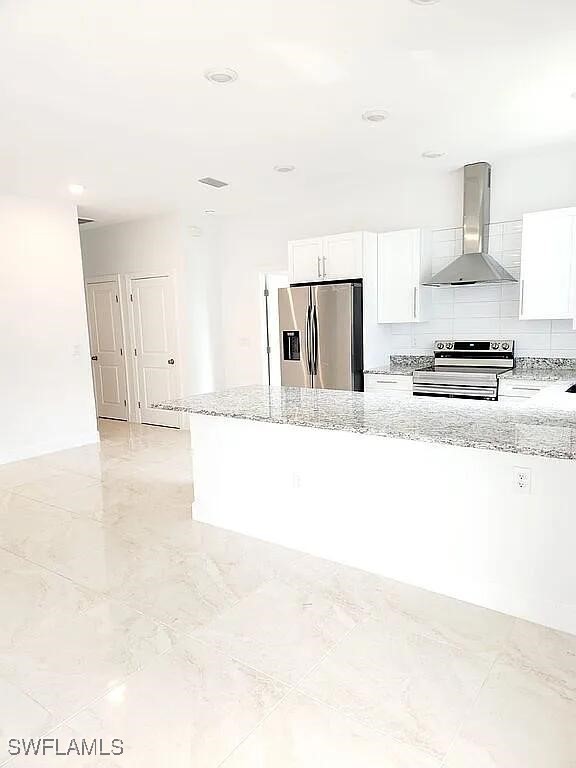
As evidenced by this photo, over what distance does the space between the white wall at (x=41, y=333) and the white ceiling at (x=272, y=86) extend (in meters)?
0.70

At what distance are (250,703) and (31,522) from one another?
2.43 m

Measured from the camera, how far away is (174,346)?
657 cm

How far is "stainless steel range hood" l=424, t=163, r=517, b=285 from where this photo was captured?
4574 millimetres

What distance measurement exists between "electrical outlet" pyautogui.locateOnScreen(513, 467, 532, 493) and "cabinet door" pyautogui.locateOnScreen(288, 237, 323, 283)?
11.1ft

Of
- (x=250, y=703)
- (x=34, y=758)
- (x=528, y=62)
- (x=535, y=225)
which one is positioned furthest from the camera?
(x=535, y=225)

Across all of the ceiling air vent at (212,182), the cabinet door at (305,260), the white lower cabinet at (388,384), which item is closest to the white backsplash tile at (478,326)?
the white lower cabinet at (388,384)

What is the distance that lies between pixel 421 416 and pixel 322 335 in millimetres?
2547

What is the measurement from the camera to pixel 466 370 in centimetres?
486

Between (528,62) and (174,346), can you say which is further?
(174,346)

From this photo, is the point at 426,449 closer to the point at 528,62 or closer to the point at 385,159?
the point at 528,62

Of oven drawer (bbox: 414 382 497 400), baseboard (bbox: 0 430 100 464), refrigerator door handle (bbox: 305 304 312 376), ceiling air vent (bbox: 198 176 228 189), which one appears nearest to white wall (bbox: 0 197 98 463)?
baseboard (bbox: 0 430 100 464)

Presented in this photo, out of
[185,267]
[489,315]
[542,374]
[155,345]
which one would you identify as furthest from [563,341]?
[155,345]

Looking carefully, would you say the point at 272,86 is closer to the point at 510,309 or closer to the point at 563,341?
the point at 510,309

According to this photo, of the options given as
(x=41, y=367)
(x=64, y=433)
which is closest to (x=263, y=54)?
(x=41, y=367)
